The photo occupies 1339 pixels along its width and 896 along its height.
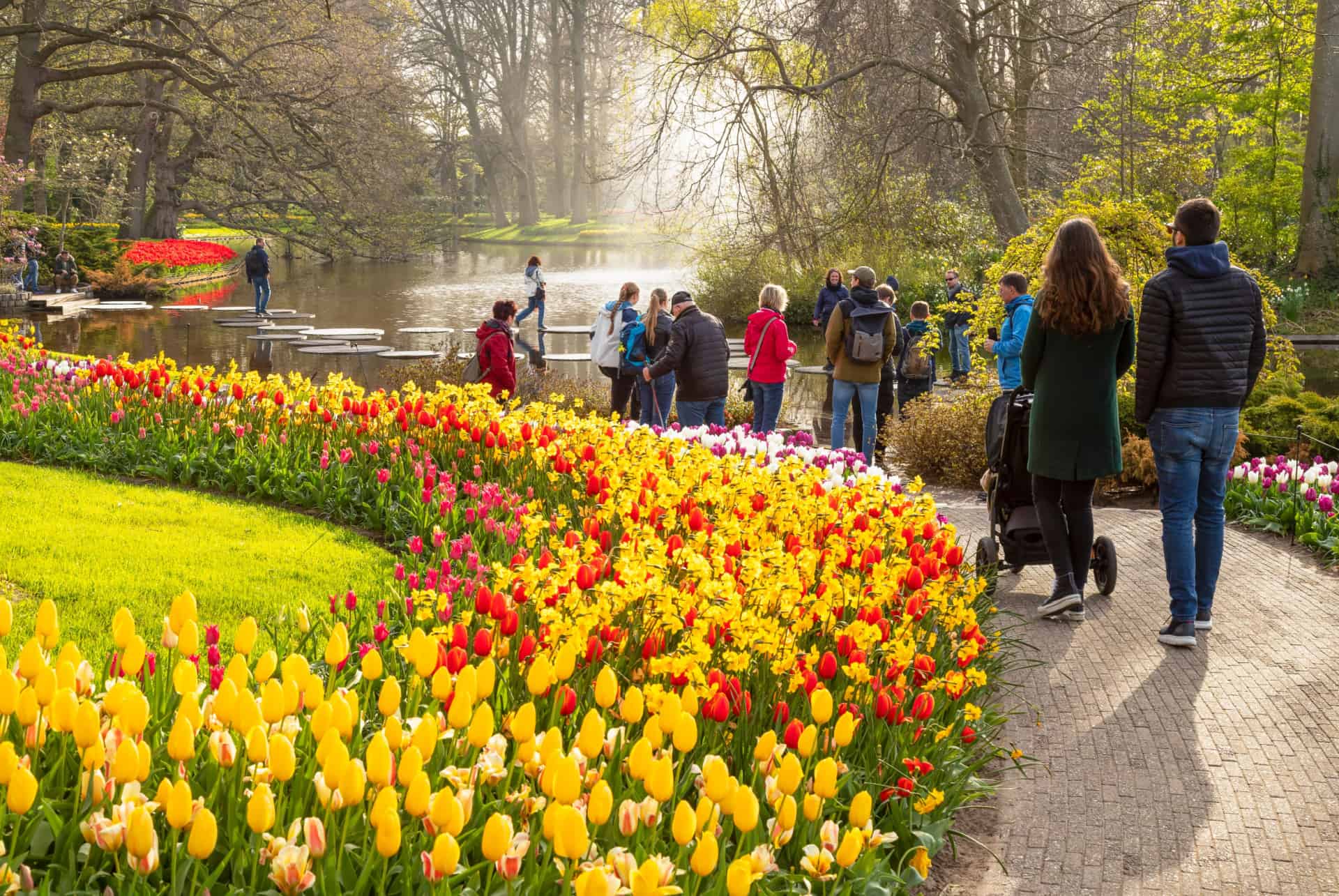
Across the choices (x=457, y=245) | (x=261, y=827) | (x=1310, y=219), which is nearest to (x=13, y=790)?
(x=261, y=827)

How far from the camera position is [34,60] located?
28.6 m

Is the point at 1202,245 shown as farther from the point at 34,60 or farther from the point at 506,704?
the point at 34,60

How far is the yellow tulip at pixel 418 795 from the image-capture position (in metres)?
2.21

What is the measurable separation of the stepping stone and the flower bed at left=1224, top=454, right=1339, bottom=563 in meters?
14.6

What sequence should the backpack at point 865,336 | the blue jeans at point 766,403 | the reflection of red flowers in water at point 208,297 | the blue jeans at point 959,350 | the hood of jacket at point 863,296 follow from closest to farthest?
1. the backpack at point 865,336
2. the hood of jacket at point 863,296
3. the blue jeans at point 766,403
4. the blue jeans at point 959,350
5. the reflection of red flowers in water at point 208,297

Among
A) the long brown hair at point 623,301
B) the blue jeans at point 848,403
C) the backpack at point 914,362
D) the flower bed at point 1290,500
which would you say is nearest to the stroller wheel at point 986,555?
the flower bed at point 1290,500

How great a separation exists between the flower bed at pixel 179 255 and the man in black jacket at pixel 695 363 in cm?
2699

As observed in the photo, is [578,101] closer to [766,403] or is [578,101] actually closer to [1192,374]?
[766,403]

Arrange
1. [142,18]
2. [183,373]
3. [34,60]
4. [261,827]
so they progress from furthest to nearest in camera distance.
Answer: [34,60]
[142,18]
[183,373]
[261,827]

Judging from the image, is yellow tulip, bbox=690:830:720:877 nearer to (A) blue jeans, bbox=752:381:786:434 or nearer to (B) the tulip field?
(B) the tulip field

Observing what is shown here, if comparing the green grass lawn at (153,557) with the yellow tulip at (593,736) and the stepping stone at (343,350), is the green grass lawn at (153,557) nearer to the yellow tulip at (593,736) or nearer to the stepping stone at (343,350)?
the yellow tulip at (593,736)

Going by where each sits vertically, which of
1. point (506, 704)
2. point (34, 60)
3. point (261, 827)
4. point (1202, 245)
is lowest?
point (506, 704)

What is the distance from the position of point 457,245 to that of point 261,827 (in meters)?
66.8

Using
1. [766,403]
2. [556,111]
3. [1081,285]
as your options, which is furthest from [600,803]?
[556,111]
